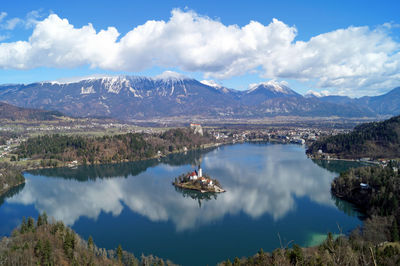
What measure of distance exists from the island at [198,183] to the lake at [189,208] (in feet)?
3.57

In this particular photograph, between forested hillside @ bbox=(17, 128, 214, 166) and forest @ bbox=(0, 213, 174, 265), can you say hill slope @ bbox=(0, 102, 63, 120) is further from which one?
forest @ bbox=(0, 213, 174, 265)

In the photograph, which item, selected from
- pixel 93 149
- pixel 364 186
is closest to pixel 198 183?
pixel 364 186

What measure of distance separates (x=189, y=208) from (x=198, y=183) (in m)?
6.18

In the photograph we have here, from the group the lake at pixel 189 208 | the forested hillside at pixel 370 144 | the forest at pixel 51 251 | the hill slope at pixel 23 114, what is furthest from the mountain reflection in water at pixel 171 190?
the hill slope at pixel 23 114

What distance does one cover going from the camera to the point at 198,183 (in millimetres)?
32188

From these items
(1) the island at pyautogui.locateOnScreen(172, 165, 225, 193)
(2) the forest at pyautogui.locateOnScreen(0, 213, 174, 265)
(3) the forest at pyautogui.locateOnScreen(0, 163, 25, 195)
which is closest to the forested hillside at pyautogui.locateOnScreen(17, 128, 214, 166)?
(3) the forest at pyautogui.locateOnScreen(0, 163, 25, 195)

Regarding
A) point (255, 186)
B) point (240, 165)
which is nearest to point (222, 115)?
point (240, 165)

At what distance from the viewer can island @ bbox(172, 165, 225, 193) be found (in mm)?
30883

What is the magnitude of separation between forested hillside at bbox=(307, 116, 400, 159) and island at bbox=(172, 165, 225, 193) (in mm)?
26833

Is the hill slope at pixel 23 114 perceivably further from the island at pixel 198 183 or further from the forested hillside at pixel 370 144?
the forested hillside at pixel 370 144

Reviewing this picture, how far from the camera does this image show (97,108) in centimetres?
17225

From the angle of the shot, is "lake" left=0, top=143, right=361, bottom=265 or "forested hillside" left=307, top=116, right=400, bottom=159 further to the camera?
"forested hillside" left=307, top=116, right=400, bottom=159

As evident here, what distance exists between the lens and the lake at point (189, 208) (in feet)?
63.8

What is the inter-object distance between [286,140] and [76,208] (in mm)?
60788
